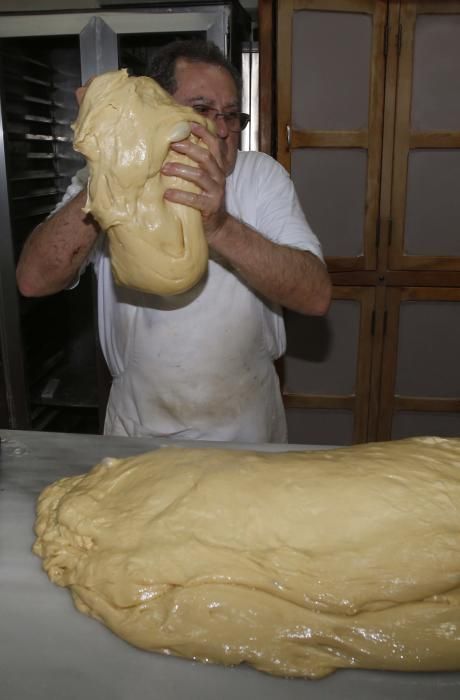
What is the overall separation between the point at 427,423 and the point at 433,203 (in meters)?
0.94

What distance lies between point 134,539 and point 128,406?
0.66 m

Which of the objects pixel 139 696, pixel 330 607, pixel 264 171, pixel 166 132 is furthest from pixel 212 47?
pixel 139 696

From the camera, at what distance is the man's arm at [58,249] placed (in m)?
1.50

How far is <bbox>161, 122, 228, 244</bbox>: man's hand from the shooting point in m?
1.16

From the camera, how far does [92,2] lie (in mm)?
2404

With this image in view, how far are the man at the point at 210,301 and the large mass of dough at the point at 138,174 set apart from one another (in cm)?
21

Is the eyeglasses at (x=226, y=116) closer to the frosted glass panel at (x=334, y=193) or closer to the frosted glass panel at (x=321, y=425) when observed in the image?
the frosted glass panel at (x=334, y=193)

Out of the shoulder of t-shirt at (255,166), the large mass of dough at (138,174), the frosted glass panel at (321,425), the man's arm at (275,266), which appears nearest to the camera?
the large mass of dough at (138,174)

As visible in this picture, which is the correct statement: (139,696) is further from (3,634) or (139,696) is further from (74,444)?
(74,444)

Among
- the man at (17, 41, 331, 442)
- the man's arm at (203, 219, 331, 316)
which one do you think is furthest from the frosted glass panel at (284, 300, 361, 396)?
the man's arm at (203, 219, 331, 316)

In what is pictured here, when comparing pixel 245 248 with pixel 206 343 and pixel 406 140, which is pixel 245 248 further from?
pixel 406 140

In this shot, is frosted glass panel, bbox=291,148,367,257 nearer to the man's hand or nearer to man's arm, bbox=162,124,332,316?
man's arm, bbox=162,124,332,316

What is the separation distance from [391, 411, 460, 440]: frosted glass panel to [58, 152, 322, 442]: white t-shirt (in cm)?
124

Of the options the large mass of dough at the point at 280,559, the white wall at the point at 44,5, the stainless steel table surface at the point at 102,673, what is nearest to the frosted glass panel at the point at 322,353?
the white wall at the point at 44,5
